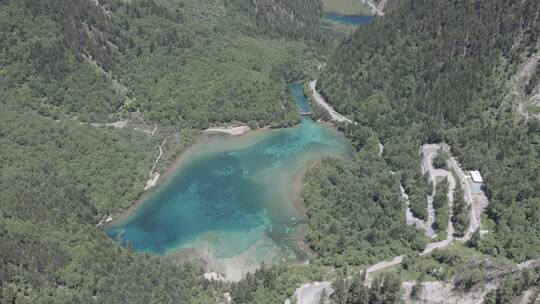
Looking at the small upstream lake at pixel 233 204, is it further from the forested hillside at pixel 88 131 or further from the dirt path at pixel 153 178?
the forested hillside at pixel 88 131

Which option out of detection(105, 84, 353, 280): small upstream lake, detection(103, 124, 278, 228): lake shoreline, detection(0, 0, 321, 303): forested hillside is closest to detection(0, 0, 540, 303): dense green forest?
detection(0, 0, 321, 303): forested hillside

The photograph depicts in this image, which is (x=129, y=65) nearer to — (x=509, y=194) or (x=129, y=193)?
(x=129, y=193)

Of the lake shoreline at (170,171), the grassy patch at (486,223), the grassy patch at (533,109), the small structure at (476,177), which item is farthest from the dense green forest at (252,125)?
the grassy patch at (533,109)

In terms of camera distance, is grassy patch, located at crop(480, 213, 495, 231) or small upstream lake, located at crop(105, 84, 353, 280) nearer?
grassy patch, located at crop(480, 213, 495, 231)

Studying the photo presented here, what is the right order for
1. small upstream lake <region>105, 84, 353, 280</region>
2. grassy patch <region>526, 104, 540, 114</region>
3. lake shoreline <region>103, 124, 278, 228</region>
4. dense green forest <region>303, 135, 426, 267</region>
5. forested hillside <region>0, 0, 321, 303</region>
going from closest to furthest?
1. forested hillside <region>0, 0, 321, 303</region>
2. dense green forest <region>303, 135, 426, 267</region>
3. small upstream lake <region>105, 84, 353, 280</region>
4. lake shoreline <region>103, 124, 278, 228</region>
5. grassy patch <region>526, 104, 540, 114</region>

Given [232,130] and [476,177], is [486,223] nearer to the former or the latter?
[476,177]

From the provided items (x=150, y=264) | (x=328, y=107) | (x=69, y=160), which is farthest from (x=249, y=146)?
(x=150, y=264)

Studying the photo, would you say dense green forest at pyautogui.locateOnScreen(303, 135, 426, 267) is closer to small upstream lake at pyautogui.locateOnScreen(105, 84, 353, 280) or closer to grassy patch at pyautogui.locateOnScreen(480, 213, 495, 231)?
small upstream lake at pyautogui.locateOnScreen(105, 84, 353, 280)
